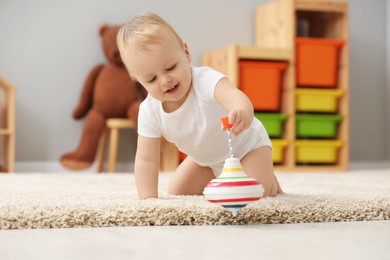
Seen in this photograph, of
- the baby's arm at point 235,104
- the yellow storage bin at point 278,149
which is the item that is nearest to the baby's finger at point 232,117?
the baby's arm at point 235,104

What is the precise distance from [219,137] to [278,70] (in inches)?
66.9

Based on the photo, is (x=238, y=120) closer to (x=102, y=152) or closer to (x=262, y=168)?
(x=262, y=168)

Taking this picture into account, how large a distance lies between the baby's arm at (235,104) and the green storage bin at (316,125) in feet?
5.98

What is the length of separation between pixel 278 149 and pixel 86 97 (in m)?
0.90

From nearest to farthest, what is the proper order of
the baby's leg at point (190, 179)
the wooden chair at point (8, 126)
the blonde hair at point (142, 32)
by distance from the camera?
1. the blonde hair at point (142, 32)
2. the baby's leg at point (190, 179)
3. the wooden chair at point (8, 126)

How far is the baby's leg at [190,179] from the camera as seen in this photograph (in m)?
1.31

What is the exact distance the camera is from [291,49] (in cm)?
286

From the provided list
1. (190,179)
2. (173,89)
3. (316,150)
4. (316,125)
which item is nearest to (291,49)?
(316,125)

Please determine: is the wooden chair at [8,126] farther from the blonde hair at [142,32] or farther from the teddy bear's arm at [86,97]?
the blonde hair at [142,32]

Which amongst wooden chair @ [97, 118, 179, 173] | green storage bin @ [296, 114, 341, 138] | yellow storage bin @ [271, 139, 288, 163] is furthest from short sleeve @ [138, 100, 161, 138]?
green storage bin @ [296, 114, 341, 138]

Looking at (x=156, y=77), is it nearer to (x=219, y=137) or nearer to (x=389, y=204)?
(x=219, y=137)

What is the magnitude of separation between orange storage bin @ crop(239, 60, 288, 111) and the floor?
1.88 m

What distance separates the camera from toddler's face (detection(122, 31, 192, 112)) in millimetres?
1101

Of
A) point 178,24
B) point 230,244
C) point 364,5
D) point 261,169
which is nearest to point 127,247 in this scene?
point 230,244
